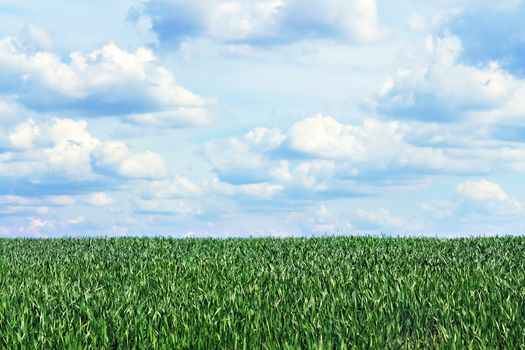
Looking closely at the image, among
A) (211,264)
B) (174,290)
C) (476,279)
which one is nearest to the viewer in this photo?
(174,290)

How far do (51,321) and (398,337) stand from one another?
3.75 meters

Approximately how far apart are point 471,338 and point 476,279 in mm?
4142

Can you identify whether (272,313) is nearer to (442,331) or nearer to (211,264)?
(442,331)

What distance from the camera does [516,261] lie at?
14.8 meters

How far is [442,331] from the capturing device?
24.1 feet

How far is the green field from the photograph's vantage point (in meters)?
7.14

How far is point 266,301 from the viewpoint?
8.78 meters

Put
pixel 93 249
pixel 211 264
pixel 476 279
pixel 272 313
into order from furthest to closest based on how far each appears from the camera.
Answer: pixel 93 249 < pixel 211 264 < pixel 476 279 < pixel 272 313

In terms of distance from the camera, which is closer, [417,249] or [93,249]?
[417,249]

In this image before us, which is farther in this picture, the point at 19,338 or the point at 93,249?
the point at 93,249

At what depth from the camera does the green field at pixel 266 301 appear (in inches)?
281

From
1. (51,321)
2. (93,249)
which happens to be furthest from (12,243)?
(51,321)

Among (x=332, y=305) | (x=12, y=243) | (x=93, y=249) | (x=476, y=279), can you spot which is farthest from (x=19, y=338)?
(x=12, y=243)

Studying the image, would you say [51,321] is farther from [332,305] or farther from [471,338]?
[471,338]
